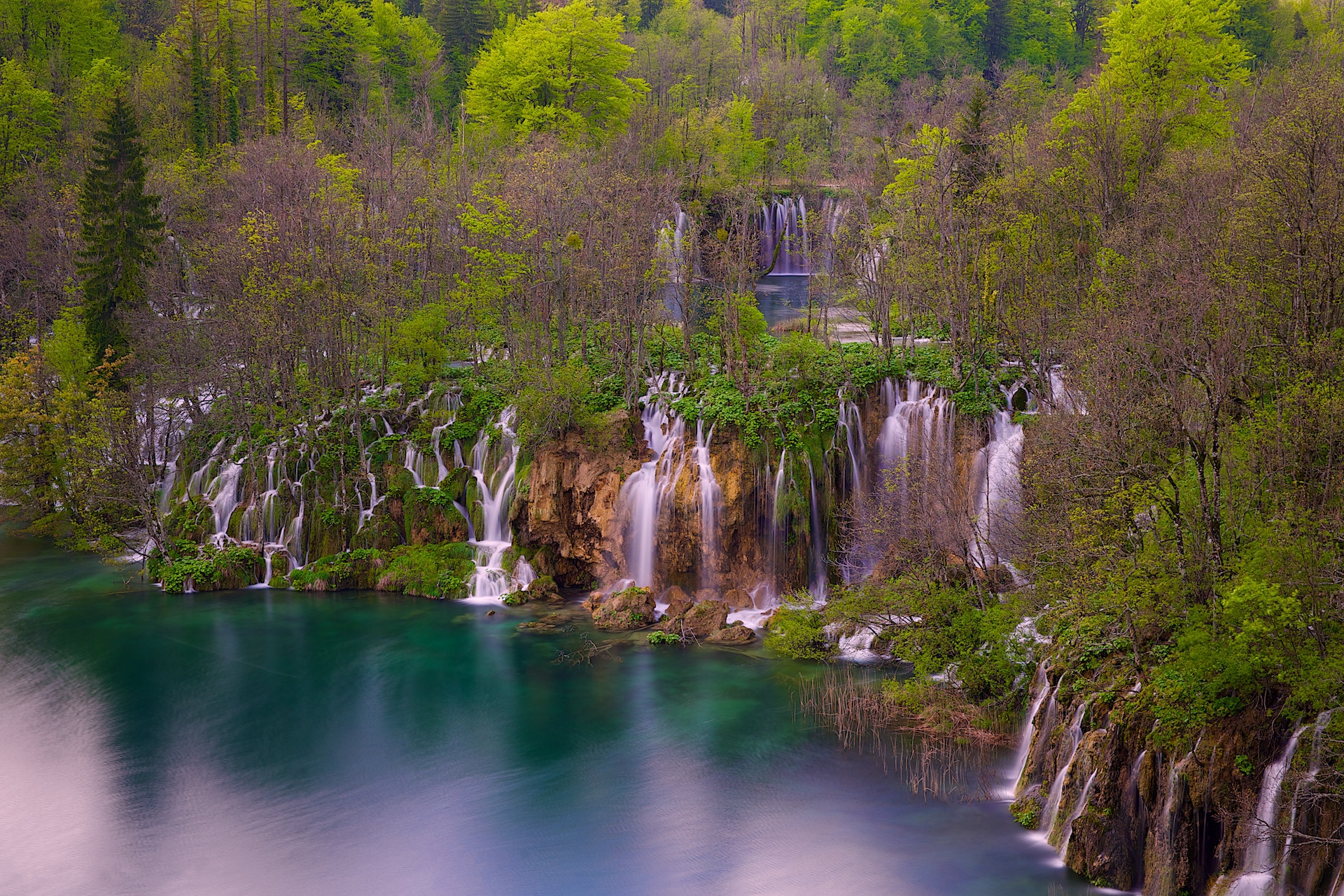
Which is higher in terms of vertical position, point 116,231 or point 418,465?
point 116,231

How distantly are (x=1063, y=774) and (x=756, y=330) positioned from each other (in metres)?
21.9

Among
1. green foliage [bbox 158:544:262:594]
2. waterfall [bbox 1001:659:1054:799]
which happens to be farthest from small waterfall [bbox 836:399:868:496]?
green foliage [bbox 158:544:262:594]

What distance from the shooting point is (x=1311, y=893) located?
46.8 feet

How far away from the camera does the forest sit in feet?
59.3

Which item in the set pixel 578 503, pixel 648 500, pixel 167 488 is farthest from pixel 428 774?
pixel 167 488

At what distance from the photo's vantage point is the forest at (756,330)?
1806cm

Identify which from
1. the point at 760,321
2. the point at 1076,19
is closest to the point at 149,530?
the point at 760,321

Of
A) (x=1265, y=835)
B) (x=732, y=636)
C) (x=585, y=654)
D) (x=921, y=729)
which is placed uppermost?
(x=1265, y=835)

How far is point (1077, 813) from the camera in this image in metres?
17.7

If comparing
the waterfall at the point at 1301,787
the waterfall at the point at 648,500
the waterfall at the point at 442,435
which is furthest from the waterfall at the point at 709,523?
the waterfall at the point at 1301,787

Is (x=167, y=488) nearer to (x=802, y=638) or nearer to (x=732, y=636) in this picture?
(x=732, y=636)

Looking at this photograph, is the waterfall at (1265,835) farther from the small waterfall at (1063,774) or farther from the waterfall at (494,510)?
the waterfall at (494,510)

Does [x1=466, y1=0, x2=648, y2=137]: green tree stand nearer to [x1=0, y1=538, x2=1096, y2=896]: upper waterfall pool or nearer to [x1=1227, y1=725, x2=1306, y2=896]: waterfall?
[x1=0, y1=538, x2=1096, y2=896]: upper waterfall pool

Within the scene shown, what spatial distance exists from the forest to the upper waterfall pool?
9.40 feet
